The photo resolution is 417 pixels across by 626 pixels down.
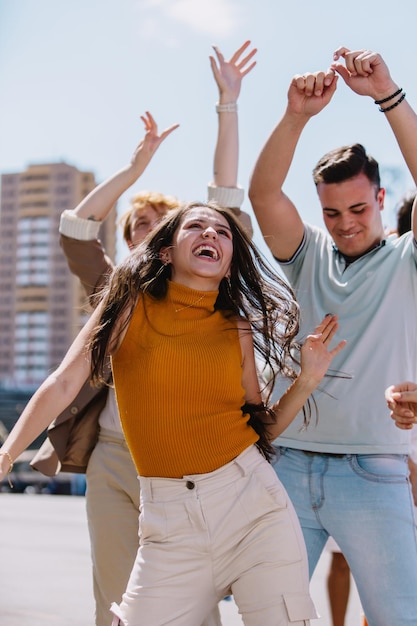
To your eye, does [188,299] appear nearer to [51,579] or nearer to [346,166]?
[346,166]

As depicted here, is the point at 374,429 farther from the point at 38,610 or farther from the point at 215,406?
the point at 38,610

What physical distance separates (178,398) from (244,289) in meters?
0.61

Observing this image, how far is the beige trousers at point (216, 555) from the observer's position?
103 inches

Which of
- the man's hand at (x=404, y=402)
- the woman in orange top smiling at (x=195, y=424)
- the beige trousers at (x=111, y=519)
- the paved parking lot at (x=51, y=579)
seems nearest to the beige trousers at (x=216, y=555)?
the woman in orange top smiling at (x=195, y=424)

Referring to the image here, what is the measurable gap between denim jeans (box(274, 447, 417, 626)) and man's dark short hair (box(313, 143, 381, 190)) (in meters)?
1.02

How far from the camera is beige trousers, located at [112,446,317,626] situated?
2.62m

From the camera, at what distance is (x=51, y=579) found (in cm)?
737

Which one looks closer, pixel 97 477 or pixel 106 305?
pixel 106 305

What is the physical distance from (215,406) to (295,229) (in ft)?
3.29

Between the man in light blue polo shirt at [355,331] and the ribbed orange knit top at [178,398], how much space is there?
0.49 metres

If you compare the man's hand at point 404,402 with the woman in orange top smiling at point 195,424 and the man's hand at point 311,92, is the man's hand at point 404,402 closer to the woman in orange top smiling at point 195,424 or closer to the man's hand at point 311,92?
the woman in orange top smiling at point 195,424

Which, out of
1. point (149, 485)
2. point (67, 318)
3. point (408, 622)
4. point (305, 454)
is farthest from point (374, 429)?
point (67, 318)

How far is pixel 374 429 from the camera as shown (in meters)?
3.20

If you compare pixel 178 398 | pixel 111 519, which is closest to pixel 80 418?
pixel 111 519
